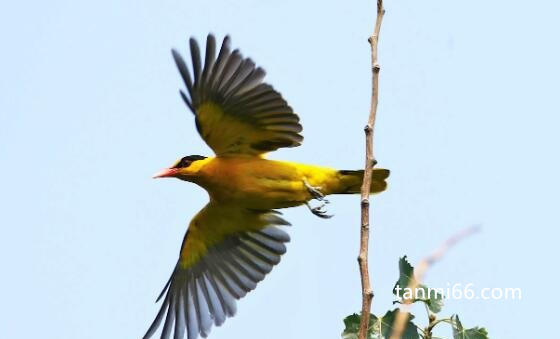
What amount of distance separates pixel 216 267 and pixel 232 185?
93 cm

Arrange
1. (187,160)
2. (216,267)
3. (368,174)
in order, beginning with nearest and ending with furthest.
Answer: (368,174) < (187,160) < (216,267)

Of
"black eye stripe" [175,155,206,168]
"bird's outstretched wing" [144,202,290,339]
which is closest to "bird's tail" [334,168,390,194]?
"bird's outstretched wing" [144,202,290,339]

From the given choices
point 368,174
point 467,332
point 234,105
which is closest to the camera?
point 368,174

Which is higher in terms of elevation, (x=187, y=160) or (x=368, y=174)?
(x=187, y=160)

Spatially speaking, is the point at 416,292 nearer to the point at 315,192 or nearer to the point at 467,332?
the point at 467,332

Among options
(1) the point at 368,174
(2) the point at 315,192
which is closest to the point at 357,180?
(2) the point at 315,192

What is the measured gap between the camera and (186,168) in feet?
17.5

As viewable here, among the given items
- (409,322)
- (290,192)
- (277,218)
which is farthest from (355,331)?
(277,218)

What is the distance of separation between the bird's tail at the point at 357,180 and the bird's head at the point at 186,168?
814mm

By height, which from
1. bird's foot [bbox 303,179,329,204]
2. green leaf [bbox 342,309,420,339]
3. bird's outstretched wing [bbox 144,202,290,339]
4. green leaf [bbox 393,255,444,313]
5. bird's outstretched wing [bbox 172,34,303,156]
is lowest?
green leaf [bbox 342,309,420,339]

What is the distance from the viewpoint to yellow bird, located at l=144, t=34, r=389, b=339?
503cm

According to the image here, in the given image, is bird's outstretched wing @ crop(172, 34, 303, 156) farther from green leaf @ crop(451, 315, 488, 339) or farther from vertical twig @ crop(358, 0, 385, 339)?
green leaf @ crop(451, 315, 488, 339)

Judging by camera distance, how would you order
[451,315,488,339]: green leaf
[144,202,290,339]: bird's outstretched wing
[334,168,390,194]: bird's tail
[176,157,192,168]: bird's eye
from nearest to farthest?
[451,315,488,339]: green leaf → [334,168,390,194]: bird's tail → [176,157,192,168]: bird's eye → [144,202,290,339]: bird's outstretched wing

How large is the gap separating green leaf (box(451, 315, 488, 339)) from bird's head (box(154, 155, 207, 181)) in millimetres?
2388
